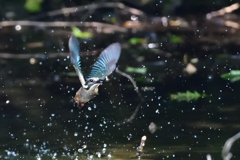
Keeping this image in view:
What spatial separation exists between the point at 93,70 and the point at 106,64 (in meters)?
0.11

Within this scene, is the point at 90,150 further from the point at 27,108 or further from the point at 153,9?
the point at 153,9

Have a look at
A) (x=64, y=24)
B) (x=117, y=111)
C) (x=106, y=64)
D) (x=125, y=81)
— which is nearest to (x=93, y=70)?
(x=106, y=64)

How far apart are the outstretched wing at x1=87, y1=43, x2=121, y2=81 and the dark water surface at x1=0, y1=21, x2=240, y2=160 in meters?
0.50

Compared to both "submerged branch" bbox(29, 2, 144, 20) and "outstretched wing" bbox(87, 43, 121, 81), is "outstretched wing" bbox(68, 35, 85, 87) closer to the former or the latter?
"outstretched wing" bbox(87, 43, 121, 81)

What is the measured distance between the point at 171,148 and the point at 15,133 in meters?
1.34

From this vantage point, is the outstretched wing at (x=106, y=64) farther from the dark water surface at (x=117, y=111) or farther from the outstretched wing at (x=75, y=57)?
the dark water surface at (x=117, y=111)

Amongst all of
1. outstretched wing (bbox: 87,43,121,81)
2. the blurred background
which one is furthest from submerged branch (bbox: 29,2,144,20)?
outstretched wing (bbox: 87,43,121,81)

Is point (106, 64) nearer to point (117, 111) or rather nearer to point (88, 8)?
point (117, 111)

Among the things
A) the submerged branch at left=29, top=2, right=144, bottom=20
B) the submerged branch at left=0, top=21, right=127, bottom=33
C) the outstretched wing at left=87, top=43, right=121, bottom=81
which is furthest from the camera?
the submerged branch at left=29, top=2, right=144, bottom=20

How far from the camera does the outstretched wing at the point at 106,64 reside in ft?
16.1

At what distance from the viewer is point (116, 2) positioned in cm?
1184

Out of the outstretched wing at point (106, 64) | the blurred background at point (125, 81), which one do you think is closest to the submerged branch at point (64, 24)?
the blurred background at point (125, 81)

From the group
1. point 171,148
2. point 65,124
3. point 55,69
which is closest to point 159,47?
point 55,69

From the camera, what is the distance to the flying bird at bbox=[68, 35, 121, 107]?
482cm
